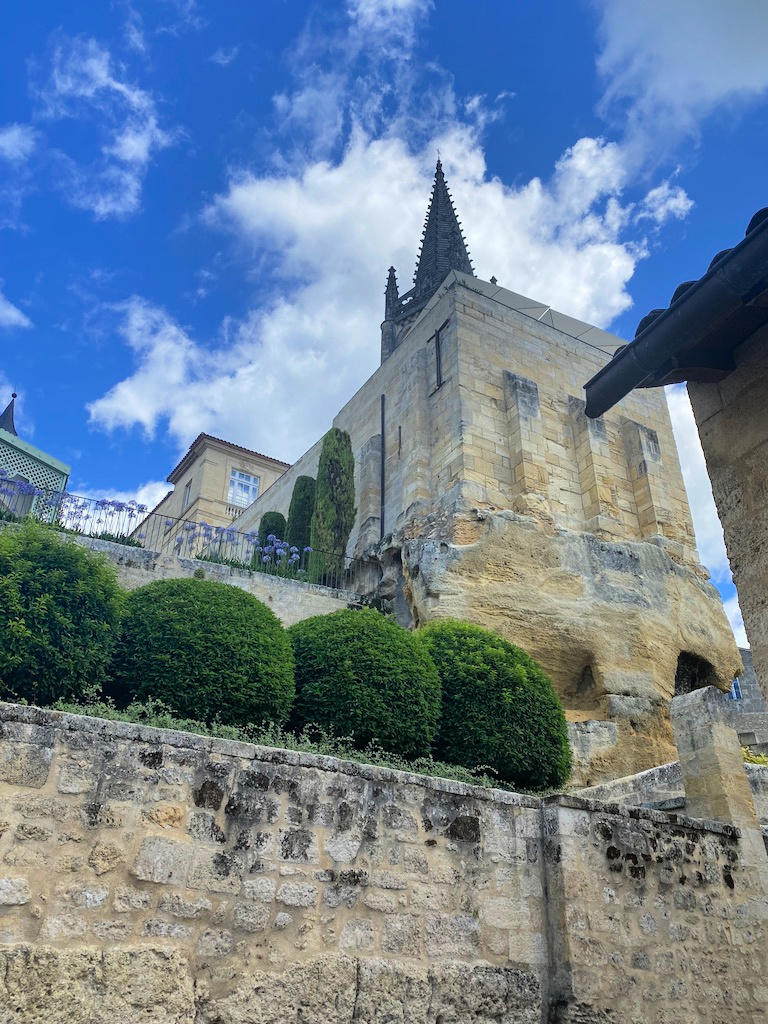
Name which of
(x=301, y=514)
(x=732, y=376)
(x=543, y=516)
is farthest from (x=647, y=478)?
(x=732, y=376)

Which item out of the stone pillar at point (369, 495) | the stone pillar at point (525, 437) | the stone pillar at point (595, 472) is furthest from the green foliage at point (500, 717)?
the stone pillar at point (369, 495)

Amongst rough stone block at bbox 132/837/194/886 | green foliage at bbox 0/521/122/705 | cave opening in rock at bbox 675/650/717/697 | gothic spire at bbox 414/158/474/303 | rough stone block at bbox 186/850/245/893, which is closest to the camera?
rough stone block at bbox 132/837/194/886

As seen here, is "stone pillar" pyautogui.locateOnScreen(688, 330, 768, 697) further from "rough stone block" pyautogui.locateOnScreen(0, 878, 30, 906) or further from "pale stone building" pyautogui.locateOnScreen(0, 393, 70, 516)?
"pale stone building" pyautogui.locateOnScreen(0, 393, 70, 516)

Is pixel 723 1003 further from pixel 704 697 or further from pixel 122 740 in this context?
pixel 122 740

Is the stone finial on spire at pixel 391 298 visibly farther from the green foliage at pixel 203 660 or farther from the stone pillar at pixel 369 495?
the green foliage at pixel 203 660

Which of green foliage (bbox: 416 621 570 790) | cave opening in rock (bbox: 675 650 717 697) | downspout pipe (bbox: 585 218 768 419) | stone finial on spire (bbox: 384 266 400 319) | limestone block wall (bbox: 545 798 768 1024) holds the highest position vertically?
stone finial on spire (bbox: 384 266 400 319)

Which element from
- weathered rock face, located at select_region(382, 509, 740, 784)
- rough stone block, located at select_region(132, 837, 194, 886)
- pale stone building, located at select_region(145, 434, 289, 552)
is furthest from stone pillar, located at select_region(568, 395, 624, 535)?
pale stone building, located at select_region(145, 434, 289, 552)

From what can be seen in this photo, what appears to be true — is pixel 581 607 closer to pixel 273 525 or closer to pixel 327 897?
pixel 327 897

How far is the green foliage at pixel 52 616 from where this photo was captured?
570 cm

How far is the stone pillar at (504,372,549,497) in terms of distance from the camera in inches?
522

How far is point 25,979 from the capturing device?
3.61m

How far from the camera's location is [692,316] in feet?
13.0

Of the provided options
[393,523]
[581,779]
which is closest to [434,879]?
[581,779]

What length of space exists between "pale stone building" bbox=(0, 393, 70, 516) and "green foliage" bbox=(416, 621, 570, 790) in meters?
7.26
